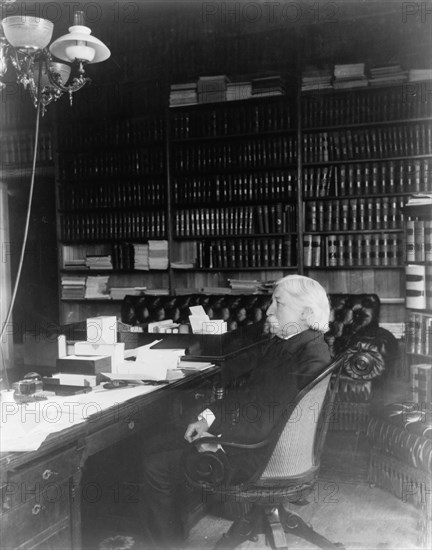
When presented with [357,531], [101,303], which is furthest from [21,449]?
[101,303]

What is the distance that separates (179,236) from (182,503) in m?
3.04

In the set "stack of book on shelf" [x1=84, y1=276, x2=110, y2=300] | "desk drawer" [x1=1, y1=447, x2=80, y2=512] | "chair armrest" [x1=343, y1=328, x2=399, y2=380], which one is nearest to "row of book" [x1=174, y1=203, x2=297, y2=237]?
"stack of book on shelf" [x1=84, y1=276, x2=110, y2=300]

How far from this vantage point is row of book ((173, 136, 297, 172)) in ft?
16.4

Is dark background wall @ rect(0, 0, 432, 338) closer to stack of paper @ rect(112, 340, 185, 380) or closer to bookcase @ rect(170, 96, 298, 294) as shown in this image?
bookcase @ rect(170, 96, 298, 294)

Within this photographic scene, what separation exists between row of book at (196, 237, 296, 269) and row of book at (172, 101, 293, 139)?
94cm

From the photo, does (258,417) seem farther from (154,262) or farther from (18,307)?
(18,307)

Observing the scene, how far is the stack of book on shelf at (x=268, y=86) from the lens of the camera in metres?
4.95

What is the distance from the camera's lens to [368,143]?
477cm

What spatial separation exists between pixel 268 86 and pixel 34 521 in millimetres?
4193

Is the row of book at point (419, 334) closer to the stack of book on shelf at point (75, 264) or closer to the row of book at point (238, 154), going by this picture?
the row of book at point (238, 154)

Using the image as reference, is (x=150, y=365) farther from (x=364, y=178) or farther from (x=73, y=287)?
(x=73, y=287)

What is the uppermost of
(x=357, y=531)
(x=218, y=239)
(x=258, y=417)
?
(x=218, y=239)

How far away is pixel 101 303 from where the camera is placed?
5664mm

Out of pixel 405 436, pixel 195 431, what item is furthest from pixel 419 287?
pixel 195 431
